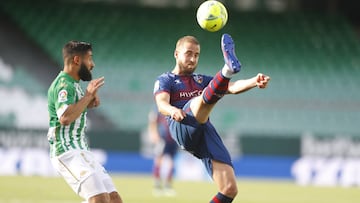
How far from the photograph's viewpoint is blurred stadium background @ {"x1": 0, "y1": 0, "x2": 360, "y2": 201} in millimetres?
23688

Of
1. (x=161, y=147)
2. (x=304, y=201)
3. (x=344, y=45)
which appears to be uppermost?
(x=344, y=45)

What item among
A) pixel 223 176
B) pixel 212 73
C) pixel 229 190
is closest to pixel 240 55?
pixel 212 73

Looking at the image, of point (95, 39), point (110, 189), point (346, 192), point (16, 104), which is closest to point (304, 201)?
point (346, 192)

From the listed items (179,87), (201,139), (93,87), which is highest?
(179,87)

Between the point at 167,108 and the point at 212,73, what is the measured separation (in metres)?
18.6

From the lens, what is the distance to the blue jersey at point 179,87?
9.98m

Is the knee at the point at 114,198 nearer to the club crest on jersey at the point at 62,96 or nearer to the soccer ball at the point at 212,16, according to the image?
the club crest on jersey at the point at 62,96

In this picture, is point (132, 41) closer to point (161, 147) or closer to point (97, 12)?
point (97, 12)

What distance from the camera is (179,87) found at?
10086 millimetres

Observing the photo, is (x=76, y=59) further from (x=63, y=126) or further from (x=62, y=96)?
(x=63, y=126)

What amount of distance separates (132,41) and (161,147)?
10.5 meters

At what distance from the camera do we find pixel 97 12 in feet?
98.6

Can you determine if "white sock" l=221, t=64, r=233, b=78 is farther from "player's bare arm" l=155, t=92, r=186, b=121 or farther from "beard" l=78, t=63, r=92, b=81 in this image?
"beard" l=78, t=63, r=92, b=81

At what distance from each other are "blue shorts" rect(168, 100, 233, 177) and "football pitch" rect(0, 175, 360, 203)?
4950 millimetres
